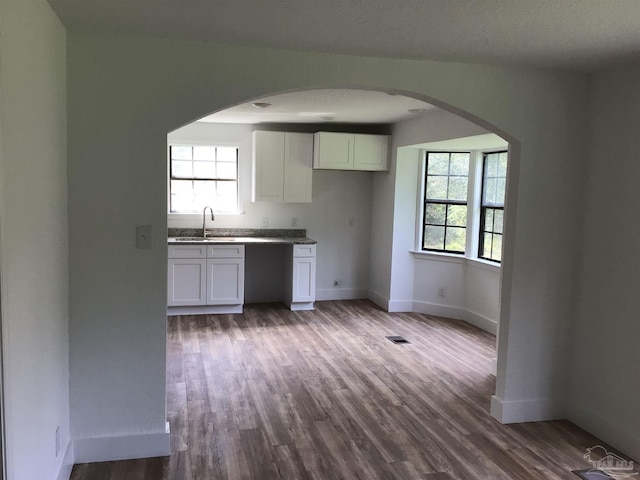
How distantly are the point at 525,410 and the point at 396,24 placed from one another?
260 cm

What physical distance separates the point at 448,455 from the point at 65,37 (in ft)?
9.96

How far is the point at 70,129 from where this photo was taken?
9.15 ft

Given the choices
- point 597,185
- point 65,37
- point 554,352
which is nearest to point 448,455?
point 554,352

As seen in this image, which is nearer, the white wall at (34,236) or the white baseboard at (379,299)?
the white wall at (34,236)

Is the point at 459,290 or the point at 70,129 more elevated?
the point at 70,129

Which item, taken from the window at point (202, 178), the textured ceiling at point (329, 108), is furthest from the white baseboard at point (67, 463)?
the window at point (202, 178)

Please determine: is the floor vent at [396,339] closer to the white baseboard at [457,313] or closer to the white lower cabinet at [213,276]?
the white baseboard at [457,313]

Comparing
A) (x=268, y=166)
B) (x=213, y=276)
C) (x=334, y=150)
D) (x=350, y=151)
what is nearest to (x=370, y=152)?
(x=350, y=151)

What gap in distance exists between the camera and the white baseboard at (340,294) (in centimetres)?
732

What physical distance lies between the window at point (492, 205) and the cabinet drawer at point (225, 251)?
2724mm

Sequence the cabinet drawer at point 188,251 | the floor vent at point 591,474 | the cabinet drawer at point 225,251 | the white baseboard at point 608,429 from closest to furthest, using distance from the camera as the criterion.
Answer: the floor vent at point 591,474
the white baseboard at point 608,429
the cabinet drawer at point 188,251
the cabinet drawer at point 225,251

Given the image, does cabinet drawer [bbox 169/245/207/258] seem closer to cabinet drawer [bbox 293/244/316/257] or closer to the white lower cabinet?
the white lower cabinet

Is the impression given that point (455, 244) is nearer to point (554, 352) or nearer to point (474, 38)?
point (554, 352)

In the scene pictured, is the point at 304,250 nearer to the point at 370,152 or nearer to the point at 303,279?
the point at 303,279
